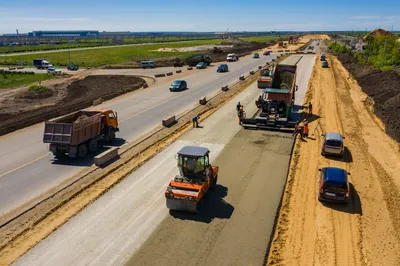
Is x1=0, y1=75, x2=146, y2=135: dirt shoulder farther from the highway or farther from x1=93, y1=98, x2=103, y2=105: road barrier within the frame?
the highway

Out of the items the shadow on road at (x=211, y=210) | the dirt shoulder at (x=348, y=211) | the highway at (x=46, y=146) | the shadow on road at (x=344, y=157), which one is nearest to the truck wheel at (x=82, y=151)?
the highway at (x=46, y=146)

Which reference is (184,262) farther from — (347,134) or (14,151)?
(347,134)

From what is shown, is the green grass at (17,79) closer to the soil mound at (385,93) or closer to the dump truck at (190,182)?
the dump truck at (190,182)

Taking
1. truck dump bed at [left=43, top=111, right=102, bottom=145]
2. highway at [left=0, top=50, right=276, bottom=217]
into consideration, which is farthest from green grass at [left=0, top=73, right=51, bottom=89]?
truck dump bed at [left=43, top=111, right=102, bottom=145]

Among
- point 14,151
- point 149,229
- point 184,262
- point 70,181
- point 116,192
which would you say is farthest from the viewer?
point 14,151

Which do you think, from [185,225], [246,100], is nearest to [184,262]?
[185,225]

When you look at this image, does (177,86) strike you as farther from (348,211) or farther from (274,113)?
(348,211)
